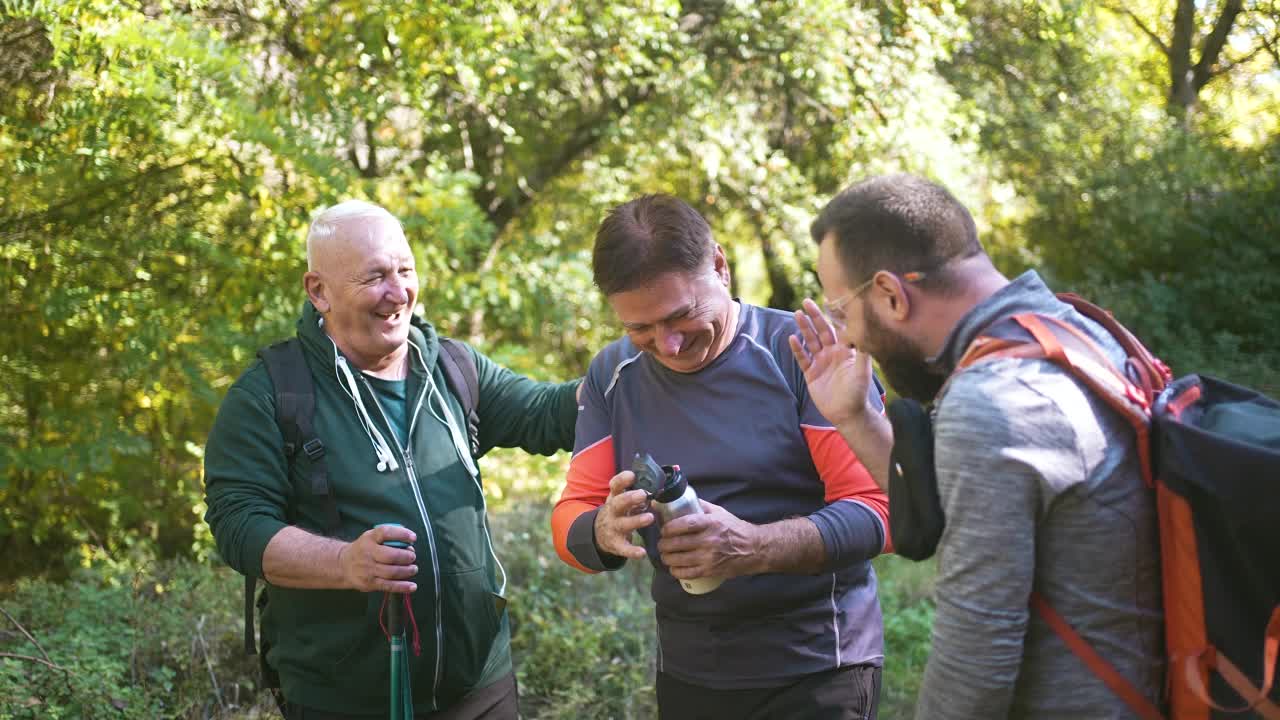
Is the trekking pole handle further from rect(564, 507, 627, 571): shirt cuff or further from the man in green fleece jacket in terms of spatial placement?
rect(564, 507, 627, 571): shirt cuff

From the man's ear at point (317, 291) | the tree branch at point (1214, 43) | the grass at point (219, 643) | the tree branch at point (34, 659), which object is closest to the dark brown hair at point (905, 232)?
the man's ear at point (317, 291)

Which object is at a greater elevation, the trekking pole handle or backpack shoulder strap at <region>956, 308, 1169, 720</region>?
backpack shoulder strap at <region>956, 308, 1169, 720</region>

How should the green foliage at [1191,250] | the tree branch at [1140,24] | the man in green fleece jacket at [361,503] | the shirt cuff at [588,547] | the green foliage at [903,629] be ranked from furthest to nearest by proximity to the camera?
the tree branch at [1140,24]
the green foliage at [1191,250]
the green foliage at [903,629]
the man in green fleece jacket at [361,503]
the shirt cuff at [588,547]

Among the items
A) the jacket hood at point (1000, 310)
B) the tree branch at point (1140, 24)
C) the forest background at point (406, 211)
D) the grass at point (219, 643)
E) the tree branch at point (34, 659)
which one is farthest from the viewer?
the tree branch at point (1140, 24)

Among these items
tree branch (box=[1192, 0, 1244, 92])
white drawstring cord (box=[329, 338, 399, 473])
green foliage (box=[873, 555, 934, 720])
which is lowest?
green foliage (box=[873, 555, 934, 720])

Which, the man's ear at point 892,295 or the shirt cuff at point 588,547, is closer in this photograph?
the man's ear at point 892,295

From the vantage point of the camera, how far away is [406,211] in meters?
5.83

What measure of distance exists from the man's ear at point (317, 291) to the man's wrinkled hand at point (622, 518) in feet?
3.21

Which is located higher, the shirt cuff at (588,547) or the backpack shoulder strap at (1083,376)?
the backpack shoulder strap at (1083,376)

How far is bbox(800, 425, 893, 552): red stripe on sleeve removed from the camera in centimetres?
242

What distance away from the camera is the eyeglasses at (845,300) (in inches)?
75.0

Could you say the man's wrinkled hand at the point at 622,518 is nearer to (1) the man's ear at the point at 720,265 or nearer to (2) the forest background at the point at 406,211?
(1) the man's ear at the point at 720,265

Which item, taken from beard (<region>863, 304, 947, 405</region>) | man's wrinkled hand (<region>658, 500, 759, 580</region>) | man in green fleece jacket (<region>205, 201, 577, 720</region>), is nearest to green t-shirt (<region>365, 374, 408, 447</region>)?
man in green fleece jacket (<region>205, 201, 577, 720</region>)

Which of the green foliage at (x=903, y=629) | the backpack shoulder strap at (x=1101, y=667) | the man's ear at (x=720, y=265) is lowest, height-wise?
the green foliage at (x=903, y=629)
